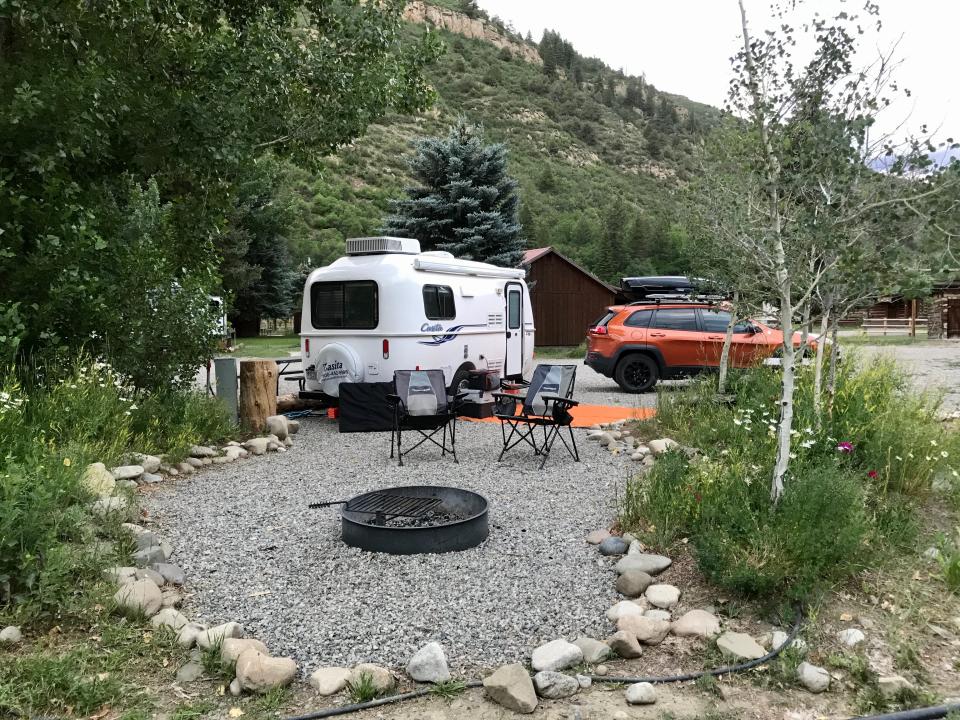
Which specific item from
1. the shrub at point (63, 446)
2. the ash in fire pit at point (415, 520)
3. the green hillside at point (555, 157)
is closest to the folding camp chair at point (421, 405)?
the ash in fire pit at point (415, 520)

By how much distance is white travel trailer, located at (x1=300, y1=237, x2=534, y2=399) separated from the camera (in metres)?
9.19

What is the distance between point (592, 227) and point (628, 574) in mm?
37640

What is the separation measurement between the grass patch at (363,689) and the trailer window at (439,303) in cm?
675

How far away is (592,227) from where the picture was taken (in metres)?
40.2

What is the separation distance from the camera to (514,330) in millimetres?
12148

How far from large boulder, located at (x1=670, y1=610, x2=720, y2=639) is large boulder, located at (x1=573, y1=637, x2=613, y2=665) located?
39 cm

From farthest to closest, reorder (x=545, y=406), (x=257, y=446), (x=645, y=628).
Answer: (x=257, y=446) < (x=545, y=406) < (x=645, y=628)

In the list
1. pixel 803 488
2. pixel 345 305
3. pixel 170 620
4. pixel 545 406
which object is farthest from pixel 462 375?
pixel 170 620

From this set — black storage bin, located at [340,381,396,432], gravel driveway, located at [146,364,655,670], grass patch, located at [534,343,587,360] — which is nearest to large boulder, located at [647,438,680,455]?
gravel driveway, located at [146,364,655,670]

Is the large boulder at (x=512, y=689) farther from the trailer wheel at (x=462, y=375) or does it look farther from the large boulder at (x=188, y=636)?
the trailer wheel at (x=462, y=375)

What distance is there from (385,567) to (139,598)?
48.4 inches

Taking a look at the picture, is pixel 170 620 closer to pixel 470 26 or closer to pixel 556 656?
pixel 556 656

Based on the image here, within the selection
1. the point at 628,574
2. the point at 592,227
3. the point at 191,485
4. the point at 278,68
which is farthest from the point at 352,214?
the point at 628,574

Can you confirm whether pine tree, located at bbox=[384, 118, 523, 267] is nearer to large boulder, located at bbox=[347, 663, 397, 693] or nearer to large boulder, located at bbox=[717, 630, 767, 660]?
large boulder, located at bbox=[717, 630, 767, 660]
